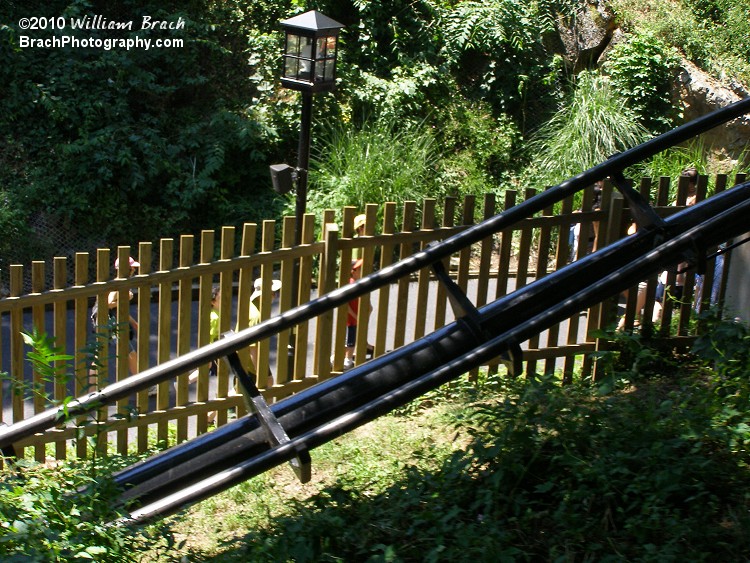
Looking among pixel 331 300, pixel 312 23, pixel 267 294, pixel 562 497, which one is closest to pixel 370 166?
pixel 312 23

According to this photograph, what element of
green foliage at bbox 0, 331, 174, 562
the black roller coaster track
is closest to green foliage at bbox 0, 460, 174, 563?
green foliage at bbox 0, 331, 174, 562

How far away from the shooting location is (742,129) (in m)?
14.7

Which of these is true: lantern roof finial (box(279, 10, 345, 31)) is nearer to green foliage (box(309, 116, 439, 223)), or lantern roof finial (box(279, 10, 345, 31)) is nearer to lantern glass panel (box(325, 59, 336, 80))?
lantern glass panel (box(325, 59, 336, 80))

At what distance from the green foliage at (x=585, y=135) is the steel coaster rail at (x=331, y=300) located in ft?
30.5

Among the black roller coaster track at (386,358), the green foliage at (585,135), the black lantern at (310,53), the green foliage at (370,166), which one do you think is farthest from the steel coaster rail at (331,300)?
the green foliage at (585,135)

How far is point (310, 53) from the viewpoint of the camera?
8398mm

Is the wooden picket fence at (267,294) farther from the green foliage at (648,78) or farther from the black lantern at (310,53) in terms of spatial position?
the green foliage at (648,78)

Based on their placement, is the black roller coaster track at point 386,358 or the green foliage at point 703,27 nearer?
the black roller coaster track at point 386,358

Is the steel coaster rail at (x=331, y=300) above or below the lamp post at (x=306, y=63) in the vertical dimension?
below

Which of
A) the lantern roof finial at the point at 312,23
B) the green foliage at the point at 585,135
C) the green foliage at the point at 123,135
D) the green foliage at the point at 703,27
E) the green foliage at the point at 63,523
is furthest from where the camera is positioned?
the green foliage at the point at 703,27

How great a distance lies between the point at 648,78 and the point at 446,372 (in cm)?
1221

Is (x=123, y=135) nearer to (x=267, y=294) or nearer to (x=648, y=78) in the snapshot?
(x=267, y=294)

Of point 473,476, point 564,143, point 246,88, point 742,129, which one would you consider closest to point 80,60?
point 246,88

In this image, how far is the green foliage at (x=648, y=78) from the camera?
14.5 meters
